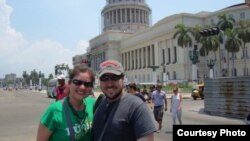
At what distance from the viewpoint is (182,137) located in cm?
404

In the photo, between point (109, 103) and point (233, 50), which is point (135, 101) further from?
point (233, 50)

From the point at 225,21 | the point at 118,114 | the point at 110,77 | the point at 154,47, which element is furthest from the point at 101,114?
the point at 154,47

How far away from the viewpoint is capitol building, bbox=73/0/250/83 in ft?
268

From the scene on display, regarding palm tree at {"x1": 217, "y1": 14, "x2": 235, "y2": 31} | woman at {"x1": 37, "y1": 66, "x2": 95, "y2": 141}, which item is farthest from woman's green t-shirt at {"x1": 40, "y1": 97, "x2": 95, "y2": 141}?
palm tree at {"x1": 217, "y1": 14, "x2": 235, "y2": 31}

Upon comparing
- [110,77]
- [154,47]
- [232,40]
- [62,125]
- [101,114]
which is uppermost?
[154,47]

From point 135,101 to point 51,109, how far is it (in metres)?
0.86

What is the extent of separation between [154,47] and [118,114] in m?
98.7

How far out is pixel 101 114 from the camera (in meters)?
3.39

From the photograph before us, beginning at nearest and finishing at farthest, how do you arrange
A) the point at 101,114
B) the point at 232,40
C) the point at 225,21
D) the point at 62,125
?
the point at 101,114 → the point at 62,125 → the point at 232,40 → the point at 225,21

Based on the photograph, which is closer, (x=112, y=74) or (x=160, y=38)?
(x=112, y=74)

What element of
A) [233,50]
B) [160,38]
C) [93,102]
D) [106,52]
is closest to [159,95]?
[93,102]

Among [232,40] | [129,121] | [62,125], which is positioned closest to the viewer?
[129,121]

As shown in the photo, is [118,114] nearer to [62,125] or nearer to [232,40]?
[62,125]

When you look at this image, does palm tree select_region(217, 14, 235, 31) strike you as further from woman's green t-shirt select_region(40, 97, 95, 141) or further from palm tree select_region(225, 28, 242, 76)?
woman's green t-shirt select_region(40, 97, 95, 141)
